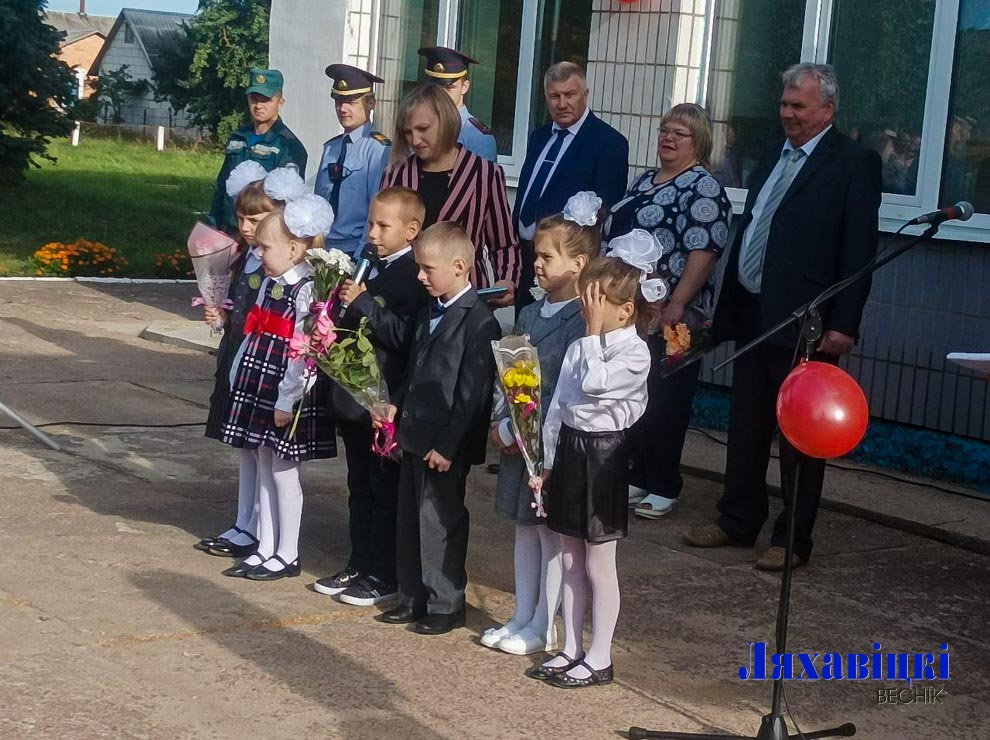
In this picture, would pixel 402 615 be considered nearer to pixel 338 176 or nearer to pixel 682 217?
pixel 682 217

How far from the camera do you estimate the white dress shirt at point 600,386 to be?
432 cm

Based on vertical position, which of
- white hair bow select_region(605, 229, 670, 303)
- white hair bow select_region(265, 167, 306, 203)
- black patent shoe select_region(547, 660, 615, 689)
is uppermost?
white hair bow select_region(265, 167, 306, 203)

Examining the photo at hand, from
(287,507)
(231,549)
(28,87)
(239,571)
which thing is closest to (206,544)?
(231,549)

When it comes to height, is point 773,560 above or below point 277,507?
below

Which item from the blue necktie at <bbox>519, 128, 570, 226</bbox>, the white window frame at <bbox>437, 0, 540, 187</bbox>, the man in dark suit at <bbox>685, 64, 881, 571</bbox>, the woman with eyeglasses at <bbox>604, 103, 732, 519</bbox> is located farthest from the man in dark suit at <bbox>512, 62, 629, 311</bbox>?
the white window frame at <bbox>437, 0, 540, 187</bbox>

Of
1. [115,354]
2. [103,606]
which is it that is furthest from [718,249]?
[115,354]

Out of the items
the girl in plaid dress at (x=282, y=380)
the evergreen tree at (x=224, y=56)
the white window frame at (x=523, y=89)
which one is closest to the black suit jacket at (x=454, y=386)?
the girl in plaid dress at (x=282, y=380)

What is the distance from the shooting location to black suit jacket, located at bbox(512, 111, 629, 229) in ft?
21.8

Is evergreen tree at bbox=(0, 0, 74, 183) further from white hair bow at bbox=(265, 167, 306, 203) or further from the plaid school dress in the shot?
the plaid school dress

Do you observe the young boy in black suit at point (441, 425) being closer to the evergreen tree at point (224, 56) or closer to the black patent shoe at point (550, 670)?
the black patent shoe at point (550, 670)

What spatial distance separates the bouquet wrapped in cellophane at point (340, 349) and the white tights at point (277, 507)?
569 millimetres

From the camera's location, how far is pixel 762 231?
19.7ft

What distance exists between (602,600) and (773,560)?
5.22ft

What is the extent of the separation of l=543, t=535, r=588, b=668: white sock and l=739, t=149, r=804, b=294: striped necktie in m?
1.86
